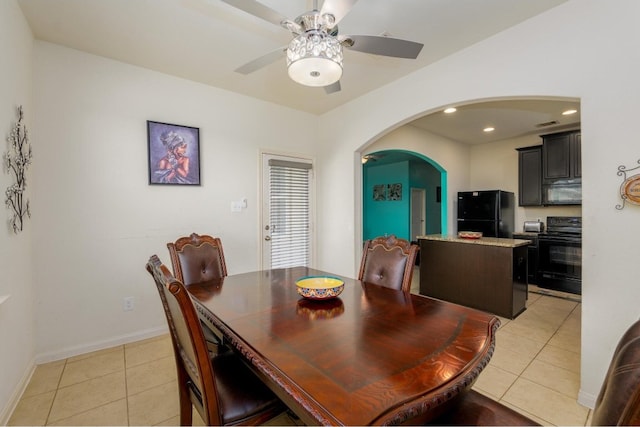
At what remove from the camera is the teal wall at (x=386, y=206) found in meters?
7.42

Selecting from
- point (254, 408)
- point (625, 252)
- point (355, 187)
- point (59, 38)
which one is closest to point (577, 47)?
point (625, 252)

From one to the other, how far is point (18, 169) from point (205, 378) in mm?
2142

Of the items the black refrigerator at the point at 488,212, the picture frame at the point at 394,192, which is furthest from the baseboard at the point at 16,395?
the picture frame at the point at 394,192

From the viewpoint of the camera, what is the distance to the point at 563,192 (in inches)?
175

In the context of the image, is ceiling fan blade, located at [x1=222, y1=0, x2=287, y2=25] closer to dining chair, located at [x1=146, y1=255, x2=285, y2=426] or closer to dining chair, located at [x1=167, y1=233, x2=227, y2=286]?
dining chair, located at [x1=146, y1=255, x2=285, y2=426]

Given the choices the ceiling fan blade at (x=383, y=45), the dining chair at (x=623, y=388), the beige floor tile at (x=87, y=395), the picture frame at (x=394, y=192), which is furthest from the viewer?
the picture frame at (x=394, y=192)

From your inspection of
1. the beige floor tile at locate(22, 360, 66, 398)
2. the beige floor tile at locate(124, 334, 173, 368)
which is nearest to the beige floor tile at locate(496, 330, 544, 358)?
the beige floor tile at locate(124, 334, 173, 368)

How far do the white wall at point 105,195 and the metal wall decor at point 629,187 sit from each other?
3420 mm

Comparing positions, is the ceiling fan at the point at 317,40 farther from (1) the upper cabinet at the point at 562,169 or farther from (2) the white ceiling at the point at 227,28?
(1) the upper cabinet at the point at 562,169

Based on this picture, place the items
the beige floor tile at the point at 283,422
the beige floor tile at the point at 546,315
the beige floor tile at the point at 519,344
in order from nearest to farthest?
the beige floor tile at the point at 283,422
the beige floor tile at the point at 519,344
the beige floor tile at the point at 546,315

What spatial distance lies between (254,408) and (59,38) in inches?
126

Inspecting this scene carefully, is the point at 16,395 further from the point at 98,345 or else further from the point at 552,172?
the point at 552,172

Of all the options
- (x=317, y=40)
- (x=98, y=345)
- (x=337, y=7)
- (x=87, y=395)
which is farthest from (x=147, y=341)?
(x=337, y=7)

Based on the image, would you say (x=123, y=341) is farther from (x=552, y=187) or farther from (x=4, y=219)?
(x=552, y=187)
